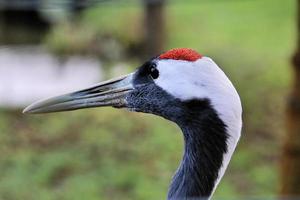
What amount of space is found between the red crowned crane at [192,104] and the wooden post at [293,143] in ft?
5.81

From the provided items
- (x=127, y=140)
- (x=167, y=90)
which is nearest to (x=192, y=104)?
(x=167, y=90)

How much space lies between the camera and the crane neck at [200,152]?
3.21 meters

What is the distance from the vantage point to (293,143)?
16.6 ft

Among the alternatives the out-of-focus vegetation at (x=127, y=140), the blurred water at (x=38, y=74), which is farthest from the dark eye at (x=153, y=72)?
the blurred water at (x=38, y=74)

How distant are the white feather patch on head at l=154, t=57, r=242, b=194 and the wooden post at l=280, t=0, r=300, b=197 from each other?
190 cm

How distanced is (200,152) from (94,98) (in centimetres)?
54

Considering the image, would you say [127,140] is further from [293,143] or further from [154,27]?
[293,143]

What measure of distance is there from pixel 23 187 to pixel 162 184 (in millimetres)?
963

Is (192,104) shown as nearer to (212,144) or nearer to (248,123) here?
(212,144)

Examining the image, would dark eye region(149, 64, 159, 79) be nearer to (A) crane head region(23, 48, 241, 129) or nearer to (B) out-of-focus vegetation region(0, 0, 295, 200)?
(A) crane head region(23, 48, 241, 129)

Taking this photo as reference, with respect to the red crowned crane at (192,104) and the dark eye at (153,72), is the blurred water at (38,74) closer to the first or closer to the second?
the red crowned crane at (192,104)

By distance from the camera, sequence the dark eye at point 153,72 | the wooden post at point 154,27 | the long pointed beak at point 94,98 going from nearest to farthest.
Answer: the dark eye at point 153,72
the long pointed beak at point 94,98
the wooden post at point 154,27

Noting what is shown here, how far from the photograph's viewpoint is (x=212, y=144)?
3.24 metres

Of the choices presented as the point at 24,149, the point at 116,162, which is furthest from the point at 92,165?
the point at 24,149
